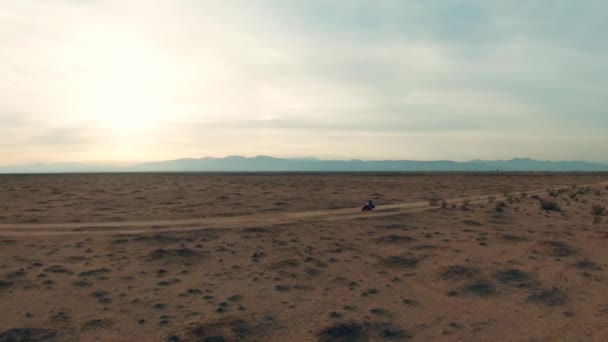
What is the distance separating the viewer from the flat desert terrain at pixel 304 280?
941cm

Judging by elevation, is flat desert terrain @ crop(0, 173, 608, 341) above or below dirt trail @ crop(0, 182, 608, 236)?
below

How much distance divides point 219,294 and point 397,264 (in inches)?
235

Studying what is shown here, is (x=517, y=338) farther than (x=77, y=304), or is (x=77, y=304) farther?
(x=77, y=304)

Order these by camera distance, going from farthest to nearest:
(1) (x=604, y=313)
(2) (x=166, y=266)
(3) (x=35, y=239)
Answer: (3) (x=35, y=239) < (2) (x=166, y=266) < (1) (x=604, y=313)

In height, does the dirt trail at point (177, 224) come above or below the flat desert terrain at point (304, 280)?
above

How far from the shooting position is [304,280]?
12812 mm

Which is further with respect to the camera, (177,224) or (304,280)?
(177,224)

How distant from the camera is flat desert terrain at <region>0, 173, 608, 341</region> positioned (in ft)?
30.9

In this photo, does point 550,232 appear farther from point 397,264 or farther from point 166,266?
point 166,266

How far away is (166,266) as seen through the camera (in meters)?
14.2

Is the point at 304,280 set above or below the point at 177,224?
below

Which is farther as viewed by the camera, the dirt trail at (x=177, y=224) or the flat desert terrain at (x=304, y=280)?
the dirt trail at (x=177, y=224)

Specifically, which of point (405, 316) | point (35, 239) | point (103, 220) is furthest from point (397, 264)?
point (103, 220)

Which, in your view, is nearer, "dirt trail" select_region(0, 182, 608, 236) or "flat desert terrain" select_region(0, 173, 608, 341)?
"flat desert terrain" select_region(0, 173, 608, 341)
